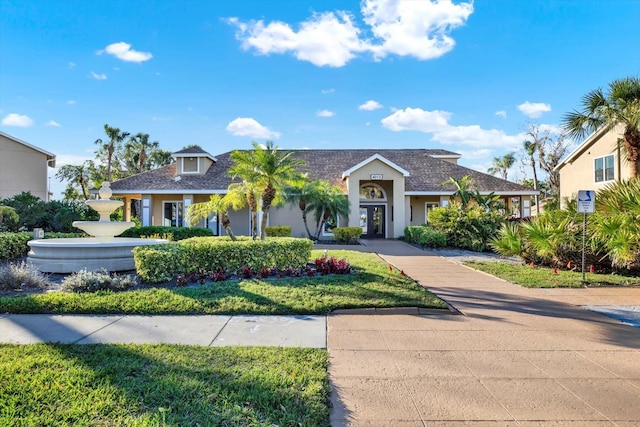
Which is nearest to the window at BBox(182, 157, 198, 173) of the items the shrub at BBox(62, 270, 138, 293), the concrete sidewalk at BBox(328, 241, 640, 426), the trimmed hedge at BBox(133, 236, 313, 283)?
the trimmed hedge at BBox(133, 236, 313, 283)

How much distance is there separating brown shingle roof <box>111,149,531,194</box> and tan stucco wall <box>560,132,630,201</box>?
10.7 feet

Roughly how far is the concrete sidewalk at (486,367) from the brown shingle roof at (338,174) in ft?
60.0

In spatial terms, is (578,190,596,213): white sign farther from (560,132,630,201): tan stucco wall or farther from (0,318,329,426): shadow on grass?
(560,132,630,201): tan stucco wall

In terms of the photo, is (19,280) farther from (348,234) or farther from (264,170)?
(348,234)

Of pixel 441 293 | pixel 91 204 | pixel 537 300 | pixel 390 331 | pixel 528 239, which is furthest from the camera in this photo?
pixel 528 239

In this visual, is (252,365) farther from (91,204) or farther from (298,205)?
(298,205)

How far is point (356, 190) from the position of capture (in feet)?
79.1

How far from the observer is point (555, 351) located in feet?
17.0

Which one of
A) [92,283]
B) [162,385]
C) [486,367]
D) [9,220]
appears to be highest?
[9,220]

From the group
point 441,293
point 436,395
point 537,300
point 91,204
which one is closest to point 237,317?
point 436,395

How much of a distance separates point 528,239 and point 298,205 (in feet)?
45.7

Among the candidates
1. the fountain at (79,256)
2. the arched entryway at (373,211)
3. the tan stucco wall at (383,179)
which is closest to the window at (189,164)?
the tan stucco wall at (383,179)

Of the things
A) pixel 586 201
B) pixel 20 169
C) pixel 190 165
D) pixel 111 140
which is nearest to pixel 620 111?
pixel 586 201

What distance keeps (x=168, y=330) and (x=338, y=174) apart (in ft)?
73.2
